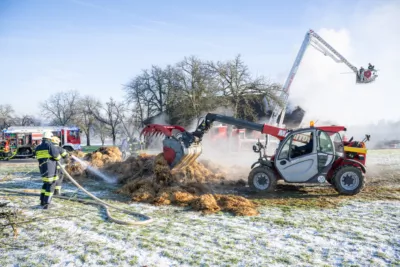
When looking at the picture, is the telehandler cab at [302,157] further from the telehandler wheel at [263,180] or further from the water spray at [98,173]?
the water spray at [98,173]

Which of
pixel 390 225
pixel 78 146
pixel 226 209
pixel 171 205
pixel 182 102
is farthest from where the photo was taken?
pixel 182 102

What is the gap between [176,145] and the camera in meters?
9.79

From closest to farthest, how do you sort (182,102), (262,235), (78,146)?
(262,235), (78,146), (182,102)

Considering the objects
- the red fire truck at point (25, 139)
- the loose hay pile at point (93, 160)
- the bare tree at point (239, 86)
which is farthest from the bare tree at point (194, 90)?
the loose hay pile at point (93, 160)

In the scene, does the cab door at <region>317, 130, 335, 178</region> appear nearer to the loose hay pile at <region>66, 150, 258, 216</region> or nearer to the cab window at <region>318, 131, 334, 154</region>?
the cab window at <region>318, 131, 334, 154</region>

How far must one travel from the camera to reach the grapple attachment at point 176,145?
9.80m

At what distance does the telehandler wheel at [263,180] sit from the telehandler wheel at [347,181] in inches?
69.7

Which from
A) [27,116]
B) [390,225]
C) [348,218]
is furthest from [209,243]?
[27,116]

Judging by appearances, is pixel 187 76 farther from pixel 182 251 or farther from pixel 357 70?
pixel 182 251

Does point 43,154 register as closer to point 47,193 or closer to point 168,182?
point 47,193

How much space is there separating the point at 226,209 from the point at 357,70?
60.4 feet

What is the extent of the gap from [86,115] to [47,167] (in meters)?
49.2

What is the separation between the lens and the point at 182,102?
98.8 ft

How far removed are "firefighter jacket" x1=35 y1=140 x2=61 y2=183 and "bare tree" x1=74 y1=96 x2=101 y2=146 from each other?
4545 centimetres
